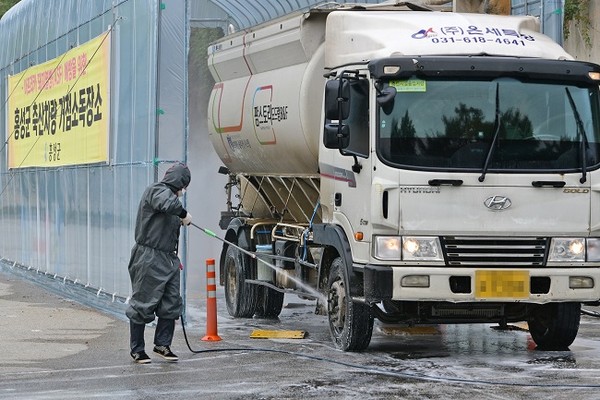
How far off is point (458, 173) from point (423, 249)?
740 mm

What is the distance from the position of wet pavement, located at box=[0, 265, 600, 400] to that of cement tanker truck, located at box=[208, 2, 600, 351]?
561 mm

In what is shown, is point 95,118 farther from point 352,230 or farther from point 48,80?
point 352,230

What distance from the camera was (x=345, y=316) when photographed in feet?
42.4

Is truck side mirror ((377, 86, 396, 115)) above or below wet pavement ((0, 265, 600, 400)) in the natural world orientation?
above

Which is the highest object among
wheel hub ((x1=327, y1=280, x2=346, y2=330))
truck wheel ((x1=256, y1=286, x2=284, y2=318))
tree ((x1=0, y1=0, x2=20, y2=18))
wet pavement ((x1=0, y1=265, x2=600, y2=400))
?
tree ((x1=0, y1=0, x2=20, y2=18))

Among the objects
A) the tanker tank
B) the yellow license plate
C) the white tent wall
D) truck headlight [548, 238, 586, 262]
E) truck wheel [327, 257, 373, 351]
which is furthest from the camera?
the white tent wall

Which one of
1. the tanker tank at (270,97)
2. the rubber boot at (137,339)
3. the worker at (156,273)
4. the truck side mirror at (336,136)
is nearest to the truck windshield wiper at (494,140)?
the truck side mirror at (336,136)

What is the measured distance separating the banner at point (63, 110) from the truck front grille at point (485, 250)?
6901 mm

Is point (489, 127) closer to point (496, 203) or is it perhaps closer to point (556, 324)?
point (496, 203)

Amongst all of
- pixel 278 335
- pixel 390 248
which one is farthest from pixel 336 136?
pixel 278 335

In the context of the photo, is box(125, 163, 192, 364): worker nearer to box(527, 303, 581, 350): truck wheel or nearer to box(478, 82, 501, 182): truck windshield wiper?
box(478, 82, 501, 182): truck windshield wiper

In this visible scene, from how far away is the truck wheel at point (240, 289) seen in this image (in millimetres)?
17000

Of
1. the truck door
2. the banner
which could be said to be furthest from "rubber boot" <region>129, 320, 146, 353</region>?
the banner

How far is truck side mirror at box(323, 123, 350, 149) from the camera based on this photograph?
12.4 metres
